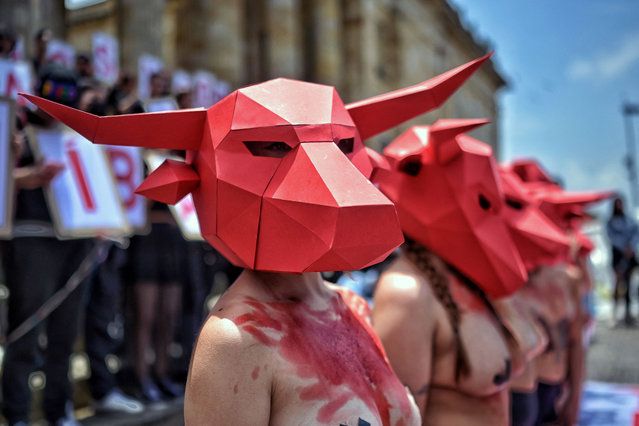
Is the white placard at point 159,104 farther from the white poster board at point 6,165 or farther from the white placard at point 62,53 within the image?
the white placard at point 62,53

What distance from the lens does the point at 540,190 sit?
162 inches

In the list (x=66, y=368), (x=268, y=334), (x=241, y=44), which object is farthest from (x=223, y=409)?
(x=241, y=44)

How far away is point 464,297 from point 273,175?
1.11 metres

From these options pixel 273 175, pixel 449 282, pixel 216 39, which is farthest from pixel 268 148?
pixel 216 39

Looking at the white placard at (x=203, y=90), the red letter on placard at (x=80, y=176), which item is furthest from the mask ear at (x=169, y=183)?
the white placard at (x=203, y=90)

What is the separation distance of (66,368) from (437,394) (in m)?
2.37

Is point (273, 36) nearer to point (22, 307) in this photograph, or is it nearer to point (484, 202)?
point (22, 307)

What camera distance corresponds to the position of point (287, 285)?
1.47 m

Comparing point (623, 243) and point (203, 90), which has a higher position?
point (203, 90)

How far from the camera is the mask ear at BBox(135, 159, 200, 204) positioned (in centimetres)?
141

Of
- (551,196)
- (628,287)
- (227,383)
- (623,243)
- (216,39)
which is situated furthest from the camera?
(216,39)

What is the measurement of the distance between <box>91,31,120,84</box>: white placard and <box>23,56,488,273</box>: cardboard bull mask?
7992 mm

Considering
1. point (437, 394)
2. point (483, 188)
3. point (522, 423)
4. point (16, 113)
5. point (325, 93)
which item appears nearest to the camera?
point (325, 93)

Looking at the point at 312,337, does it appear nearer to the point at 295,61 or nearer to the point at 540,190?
the point at 540,190
